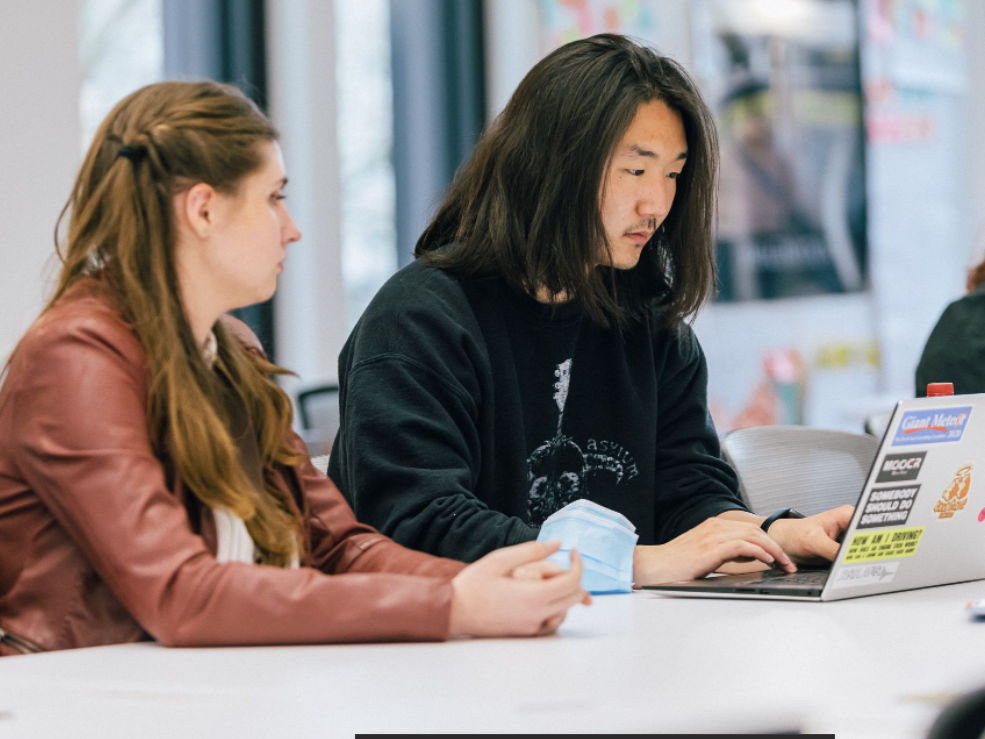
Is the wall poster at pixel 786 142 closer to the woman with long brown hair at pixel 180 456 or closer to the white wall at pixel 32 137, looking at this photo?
the white wall at pixel 32 137

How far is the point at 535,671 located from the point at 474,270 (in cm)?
91

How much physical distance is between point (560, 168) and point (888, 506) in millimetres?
752

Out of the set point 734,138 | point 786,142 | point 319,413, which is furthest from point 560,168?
point 786,142

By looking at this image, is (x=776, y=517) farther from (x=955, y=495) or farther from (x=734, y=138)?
(x=734, y=138)

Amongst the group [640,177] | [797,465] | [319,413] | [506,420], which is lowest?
[319,413]

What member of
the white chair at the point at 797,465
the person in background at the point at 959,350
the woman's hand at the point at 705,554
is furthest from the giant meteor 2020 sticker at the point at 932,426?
the person in background at the point at 959,350

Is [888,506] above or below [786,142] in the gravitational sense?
below

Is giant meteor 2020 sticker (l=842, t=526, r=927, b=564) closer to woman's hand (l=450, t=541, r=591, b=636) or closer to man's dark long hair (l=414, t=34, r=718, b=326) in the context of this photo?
woman's hand (l=450, t=541, r=591, b=636)

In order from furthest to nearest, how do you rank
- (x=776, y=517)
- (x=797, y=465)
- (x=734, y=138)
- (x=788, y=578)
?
(x=734, y=138) → (x=797, y=465) → (x=776, y=517) → (x=788, y=578)

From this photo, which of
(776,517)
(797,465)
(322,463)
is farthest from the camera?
(797,465)

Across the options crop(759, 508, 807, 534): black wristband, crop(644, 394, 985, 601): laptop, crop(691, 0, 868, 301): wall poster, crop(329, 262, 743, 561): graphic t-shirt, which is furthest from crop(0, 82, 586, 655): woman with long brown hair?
crop(691, 0, 868, 301): wall poster

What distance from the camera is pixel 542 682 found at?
89 centimetres

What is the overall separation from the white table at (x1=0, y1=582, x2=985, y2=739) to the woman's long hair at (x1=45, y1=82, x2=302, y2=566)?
20 cm

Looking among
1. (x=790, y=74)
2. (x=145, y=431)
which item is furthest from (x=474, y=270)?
(x=790, y=74)
